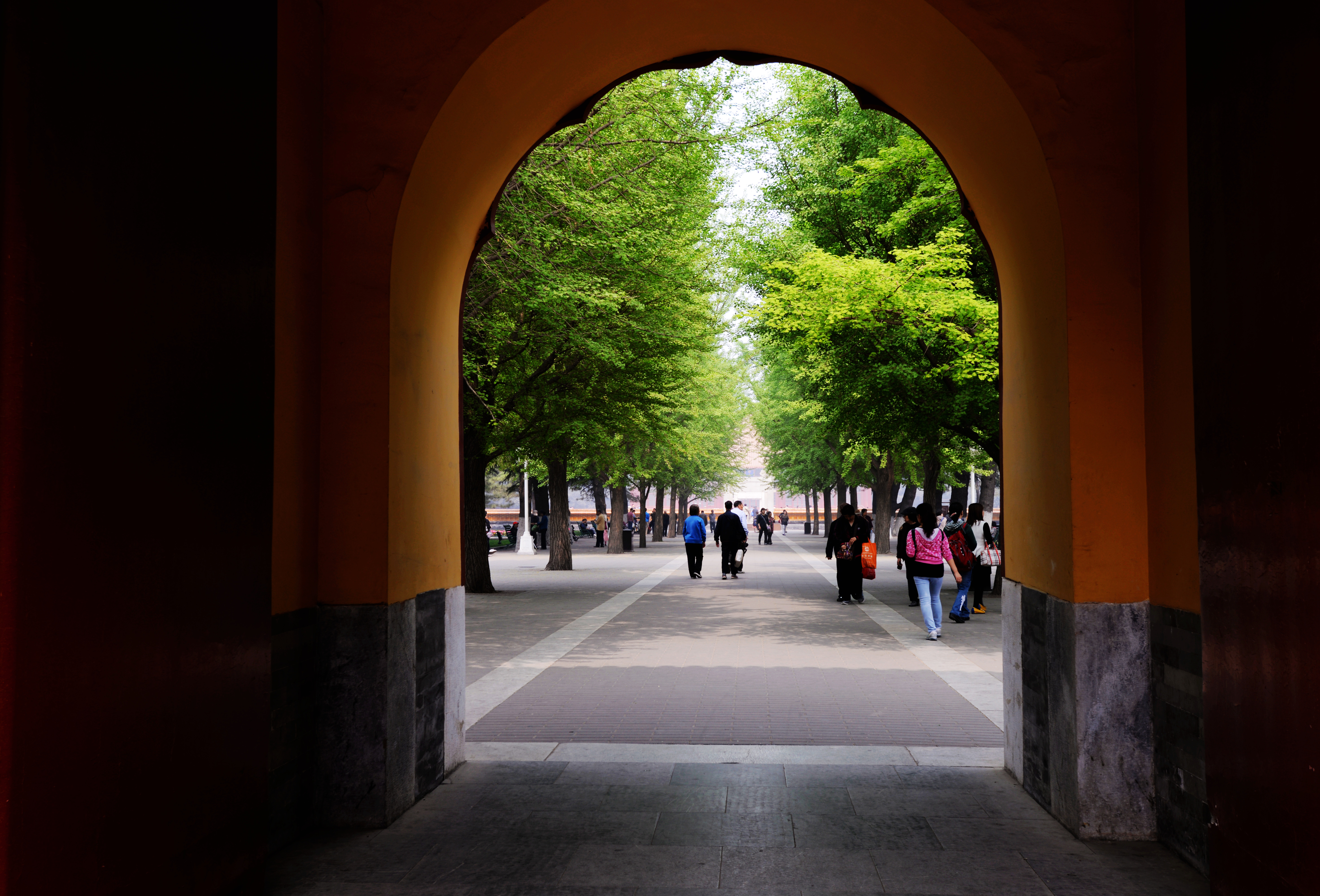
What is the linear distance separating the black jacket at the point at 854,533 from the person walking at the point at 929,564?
369 centimetres

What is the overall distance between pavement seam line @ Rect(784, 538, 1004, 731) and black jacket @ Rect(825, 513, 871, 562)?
1.12 meters

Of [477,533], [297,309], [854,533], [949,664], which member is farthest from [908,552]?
[297,309]

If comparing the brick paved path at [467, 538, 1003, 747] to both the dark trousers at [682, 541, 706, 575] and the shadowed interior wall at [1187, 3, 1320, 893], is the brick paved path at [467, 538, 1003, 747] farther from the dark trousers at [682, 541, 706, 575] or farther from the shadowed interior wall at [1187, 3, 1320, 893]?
the dark trousers at [682, 541, 706, 575]

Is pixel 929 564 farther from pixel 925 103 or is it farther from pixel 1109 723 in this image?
pixel 1109 723

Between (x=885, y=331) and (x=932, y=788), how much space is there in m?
11.0

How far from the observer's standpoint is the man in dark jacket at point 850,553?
682 inches

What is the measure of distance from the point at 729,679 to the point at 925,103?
580 cm

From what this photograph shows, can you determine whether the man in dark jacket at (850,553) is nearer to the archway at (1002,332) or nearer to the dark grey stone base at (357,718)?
the archway at (1002,332)

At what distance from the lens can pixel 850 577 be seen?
57.0 feet

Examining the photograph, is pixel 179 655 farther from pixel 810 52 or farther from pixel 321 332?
pixel 810 52

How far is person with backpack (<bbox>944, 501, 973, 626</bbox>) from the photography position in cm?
1483

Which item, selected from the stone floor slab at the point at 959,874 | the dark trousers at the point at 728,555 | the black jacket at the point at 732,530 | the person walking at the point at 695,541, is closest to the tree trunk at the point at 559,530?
the person walking at the point at 695,541

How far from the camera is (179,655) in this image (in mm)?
3248

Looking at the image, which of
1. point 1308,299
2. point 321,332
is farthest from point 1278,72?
point 321,332
